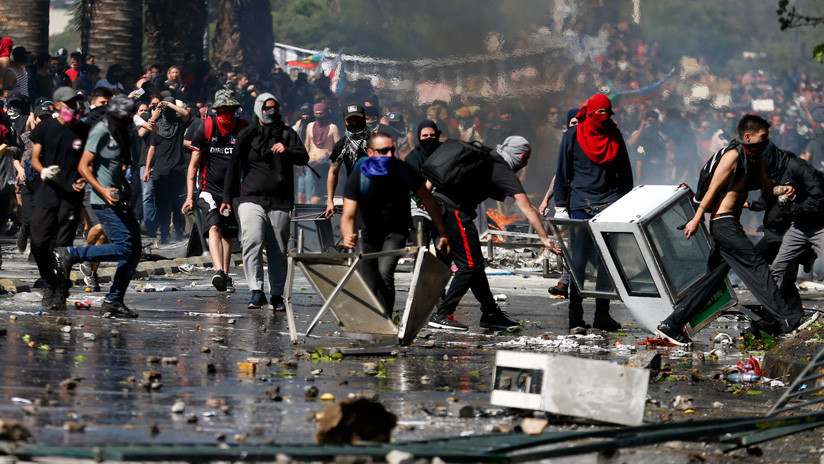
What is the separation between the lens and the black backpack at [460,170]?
417 inches

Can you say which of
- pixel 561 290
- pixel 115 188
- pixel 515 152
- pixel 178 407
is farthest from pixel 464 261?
pixel 178 407

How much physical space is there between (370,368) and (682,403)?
1866 mm

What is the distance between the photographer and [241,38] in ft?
105

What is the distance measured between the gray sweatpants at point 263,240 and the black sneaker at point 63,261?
1521 mm

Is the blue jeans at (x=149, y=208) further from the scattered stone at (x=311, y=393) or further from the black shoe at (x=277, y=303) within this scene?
the scattered stone at (x=311, y=393)

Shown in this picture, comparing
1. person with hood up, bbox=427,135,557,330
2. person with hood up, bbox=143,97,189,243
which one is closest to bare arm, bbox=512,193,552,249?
person with hood up, bbox=427,135,557,330

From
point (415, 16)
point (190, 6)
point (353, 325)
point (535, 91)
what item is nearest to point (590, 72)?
point (535, 91)

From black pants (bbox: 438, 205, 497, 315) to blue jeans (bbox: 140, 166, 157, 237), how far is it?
1027 centimetres

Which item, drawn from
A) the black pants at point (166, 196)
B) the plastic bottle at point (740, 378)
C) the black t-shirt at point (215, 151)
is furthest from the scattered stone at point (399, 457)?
the black pants at point (166, 196)

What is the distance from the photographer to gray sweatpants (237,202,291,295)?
38.1ft

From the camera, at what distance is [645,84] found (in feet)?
109

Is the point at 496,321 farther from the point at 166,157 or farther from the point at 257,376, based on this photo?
the point at 166,157

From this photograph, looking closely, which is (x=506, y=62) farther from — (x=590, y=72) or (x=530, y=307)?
(x=530, y=307)

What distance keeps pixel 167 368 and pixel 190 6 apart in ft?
65.4
